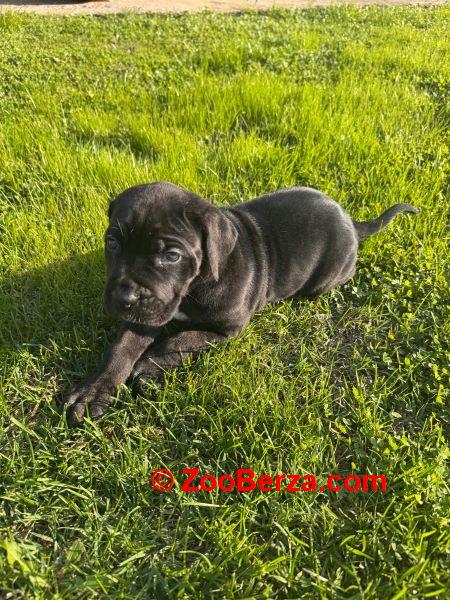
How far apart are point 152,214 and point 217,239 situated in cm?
40

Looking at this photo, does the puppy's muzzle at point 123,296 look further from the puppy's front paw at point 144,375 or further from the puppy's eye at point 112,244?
the puppy's front paw at point 144,375

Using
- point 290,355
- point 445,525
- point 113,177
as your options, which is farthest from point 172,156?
point 445,525

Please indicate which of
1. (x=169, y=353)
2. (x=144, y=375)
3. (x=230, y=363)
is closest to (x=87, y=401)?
(x=144, y=375)

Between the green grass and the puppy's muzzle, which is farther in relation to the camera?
the puppy's muzzle

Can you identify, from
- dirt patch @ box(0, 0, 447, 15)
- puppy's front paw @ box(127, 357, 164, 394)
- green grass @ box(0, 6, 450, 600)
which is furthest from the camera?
dirt patch @ box(0, 0, 447, 15)

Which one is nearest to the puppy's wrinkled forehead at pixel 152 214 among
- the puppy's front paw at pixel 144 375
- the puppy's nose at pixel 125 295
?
the puppy's nose at pixel 125 295

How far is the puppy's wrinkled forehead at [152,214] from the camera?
2.32 metres

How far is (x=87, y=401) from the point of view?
238cm

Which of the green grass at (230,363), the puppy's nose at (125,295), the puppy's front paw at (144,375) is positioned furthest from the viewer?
the puppy's front paw at (144,375)

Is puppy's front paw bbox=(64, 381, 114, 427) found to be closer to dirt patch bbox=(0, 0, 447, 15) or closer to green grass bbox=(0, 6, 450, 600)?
green grass bbox=(0, 6, 450, 600)

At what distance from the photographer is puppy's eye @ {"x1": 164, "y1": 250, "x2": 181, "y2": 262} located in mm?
2391

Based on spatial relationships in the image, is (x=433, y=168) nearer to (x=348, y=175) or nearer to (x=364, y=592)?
(x=348, y=175)

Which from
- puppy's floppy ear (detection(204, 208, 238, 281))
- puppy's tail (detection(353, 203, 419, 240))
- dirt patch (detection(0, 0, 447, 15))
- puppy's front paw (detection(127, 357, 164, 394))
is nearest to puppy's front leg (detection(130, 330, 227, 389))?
puppy's front paw (detection(127, 357, 164, 394))

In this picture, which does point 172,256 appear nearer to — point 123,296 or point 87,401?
point 123,296
